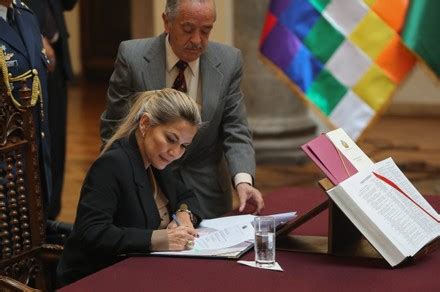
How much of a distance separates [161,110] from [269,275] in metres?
0.56

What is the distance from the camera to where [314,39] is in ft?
18.6

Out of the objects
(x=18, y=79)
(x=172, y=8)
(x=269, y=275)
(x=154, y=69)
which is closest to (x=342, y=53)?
(x=154, y=69)

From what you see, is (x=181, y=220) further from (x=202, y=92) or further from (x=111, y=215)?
(x=202, y=92)

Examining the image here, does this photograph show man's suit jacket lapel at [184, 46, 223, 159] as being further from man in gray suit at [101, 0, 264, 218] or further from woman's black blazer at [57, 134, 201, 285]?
woman's black blazer at [57, 134, 201, 285]

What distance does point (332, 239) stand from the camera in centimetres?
264

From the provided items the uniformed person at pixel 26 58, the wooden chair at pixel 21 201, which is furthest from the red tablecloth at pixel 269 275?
the uniformed person at pixel 26 58

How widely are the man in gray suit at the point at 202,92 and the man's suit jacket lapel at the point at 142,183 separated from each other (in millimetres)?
446

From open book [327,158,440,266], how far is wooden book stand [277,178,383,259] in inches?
2.8

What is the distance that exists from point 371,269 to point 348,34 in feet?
10.7

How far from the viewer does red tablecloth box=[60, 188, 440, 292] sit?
2342mm

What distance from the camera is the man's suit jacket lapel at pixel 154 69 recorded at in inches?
131

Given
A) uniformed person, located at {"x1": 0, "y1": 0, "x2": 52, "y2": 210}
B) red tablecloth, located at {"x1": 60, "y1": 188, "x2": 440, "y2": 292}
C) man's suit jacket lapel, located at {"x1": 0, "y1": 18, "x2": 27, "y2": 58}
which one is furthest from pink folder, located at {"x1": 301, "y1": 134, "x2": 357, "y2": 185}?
man's suit jacket lapel, located at {"x1": 0, "y1": 18, "x2": 27, "y2": 58}

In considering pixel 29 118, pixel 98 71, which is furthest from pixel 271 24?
pixel 98 71

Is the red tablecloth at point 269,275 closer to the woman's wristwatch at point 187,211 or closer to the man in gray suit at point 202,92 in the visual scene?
the woman's wristwatch at point 187,211
